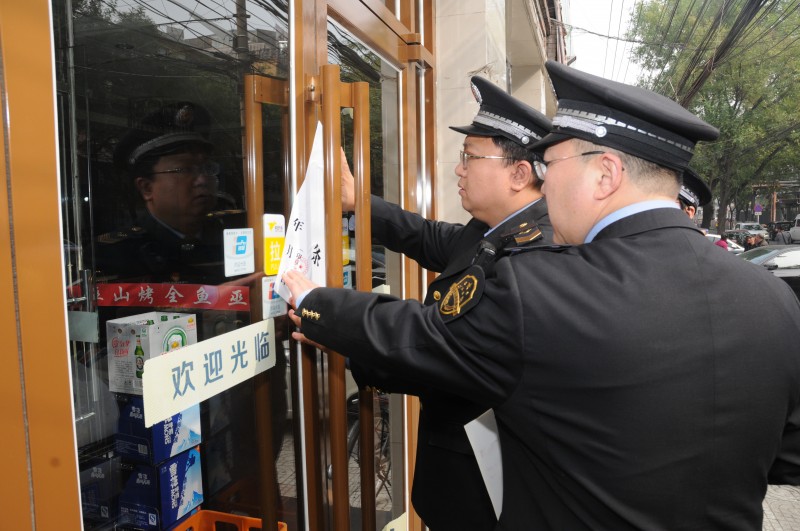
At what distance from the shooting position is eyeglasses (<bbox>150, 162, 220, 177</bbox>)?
139cm

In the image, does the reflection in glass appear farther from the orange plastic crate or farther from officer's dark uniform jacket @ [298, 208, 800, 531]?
officer's dark uniform jacket @ [298, 208, 800, 531]

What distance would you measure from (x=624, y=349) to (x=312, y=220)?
2.82 ft

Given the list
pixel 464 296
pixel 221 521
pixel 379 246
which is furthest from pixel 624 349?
pixel 379 246

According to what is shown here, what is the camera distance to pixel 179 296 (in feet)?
4.64

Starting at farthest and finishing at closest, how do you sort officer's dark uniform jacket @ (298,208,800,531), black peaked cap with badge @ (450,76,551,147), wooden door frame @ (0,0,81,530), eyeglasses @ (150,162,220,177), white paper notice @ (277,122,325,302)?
black peaked cap with badge @ (450,76,551,147) → white paper notice @ (277,122,325,302) → eyeglasses @ (150,162,220,177) → officer's dark uniform jacket @ (298,208,800,531) → wooden door frame @ (0,0,81,530)

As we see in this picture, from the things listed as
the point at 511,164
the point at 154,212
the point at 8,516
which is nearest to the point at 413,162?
the point at 511,164

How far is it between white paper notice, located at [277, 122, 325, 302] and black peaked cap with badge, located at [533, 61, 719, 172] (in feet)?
2.09

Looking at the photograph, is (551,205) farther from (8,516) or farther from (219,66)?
(8,516)

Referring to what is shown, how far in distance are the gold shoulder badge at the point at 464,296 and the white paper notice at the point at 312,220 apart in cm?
43

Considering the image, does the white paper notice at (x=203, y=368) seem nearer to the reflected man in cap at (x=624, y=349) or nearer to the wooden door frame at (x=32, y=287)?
the wooden door frame at (x=32, y=287)

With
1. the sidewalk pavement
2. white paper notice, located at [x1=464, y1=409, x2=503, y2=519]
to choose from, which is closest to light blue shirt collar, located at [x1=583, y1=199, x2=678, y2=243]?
white paper notice, located at [x1=464, y1=409, x2=503, y2=519]

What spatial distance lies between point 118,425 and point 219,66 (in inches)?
35.8

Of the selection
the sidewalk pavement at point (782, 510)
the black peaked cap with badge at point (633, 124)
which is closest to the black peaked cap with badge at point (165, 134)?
the black peaked cap with badge at point (633, 124)

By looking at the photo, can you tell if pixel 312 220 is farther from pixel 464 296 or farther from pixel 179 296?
pixel 464 296
